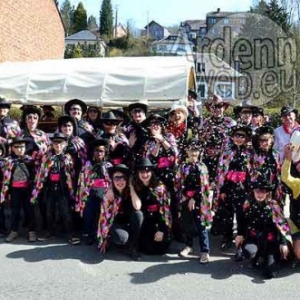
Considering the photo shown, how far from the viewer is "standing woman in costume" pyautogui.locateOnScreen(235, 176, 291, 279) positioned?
4.82 m

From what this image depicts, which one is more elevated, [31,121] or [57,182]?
[31,121]

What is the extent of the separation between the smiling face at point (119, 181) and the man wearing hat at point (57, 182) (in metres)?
0.84

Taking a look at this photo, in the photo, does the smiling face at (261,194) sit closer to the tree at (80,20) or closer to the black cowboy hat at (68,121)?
the black cowboy hat at (68,121)

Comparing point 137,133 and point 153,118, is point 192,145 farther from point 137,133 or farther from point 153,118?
point 137,133

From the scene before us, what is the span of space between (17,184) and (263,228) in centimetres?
323

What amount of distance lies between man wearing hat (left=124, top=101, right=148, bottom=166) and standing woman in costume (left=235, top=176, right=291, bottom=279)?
159cm

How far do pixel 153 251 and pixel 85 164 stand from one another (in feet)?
4.90

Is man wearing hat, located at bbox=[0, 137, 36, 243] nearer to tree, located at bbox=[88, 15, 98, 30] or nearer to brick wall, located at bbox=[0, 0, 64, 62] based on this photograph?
brick wall, located at bbox=[0, 0, 64, 62]

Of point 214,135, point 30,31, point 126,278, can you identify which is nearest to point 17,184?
point 126,278

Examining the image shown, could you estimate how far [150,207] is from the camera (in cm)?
537

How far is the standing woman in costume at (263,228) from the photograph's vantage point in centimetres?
482

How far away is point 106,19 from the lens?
79.8m

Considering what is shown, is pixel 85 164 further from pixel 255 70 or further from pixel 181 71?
pixel 255 70

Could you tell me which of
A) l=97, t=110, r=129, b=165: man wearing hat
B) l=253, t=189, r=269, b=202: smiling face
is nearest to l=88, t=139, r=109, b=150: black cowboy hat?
l=97, t=110, r=129, b=165: man wearing hat
